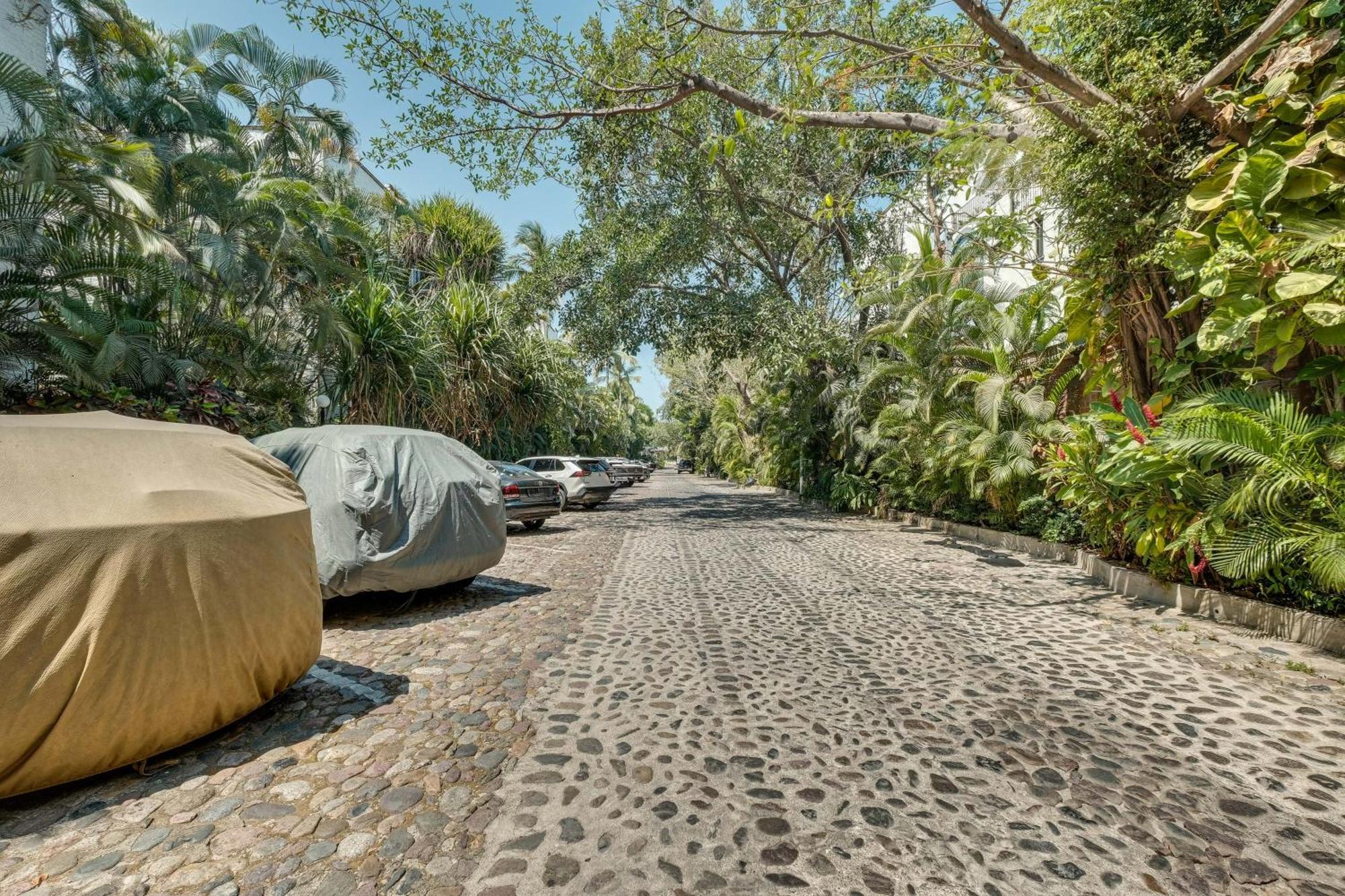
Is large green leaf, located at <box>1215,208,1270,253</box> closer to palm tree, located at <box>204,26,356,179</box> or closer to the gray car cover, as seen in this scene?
the gray car cover

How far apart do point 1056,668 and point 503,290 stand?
17.1 metres

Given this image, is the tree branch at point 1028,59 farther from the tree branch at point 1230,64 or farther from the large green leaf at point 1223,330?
the large green leaf at point 1223,330

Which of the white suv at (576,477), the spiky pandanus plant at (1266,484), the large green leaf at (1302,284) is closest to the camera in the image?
the large green leaf at (1302,284)

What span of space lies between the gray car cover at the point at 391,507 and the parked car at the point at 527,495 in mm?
5545

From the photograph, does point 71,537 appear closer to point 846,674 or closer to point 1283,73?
point 846,674

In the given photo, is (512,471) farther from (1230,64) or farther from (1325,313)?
(1230,64)

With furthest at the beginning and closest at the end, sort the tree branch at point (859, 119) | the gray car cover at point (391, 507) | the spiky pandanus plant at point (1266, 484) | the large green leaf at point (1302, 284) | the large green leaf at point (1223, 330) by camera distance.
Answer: the tree branch at point (859, 119) → the gray car cover at point (391, 507) → the large green leaf at point (1223, 330) → the spiky pandanus plant at point (1266, 484) → the large green leaf at point (1302, 284)

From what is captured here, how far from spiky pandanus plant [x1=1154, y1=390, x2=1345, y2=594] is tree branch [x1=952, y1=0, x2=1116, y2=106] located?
3.29 meters

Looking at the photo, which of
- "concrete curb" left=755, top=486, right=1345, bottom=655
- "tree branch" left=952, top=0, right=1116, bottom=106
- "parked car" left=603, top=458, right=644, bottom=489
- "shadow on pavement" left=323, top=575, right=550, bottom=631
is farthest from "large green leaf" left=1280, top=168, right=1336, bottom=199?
"parked car" left=603, top=458, right=644, bottom=489

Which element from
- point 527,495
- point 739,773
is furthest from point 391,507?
point 527,495

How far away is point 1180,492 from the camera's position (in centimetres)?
561

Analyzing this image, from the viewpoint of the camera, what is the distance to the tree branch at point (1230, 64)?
470cm

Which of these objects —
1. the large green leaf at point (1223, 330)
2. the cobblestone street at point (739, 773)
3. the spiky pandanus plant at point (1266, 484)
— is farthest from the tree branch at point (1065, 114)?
the cobblestone street at point (739, 773)

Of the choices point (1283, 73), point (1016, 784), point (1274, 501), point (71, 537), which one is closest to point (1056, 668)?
point (1016, 784)
